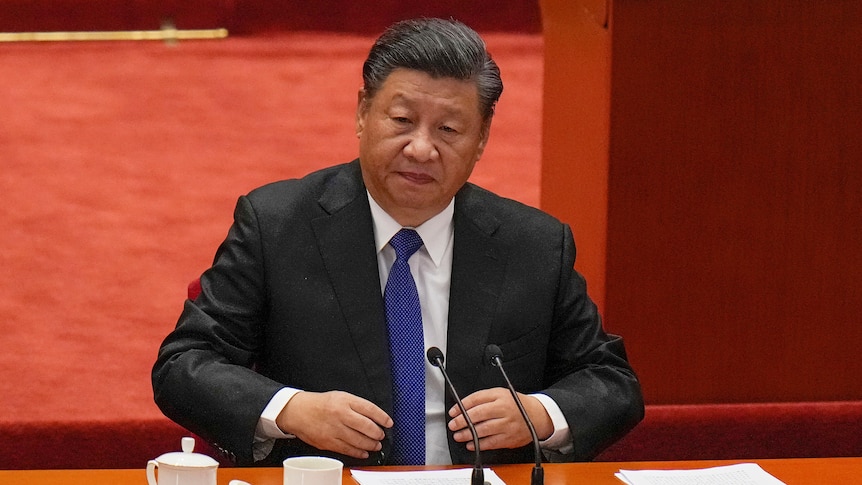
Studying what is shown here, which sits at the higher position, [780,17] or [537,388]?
[780,17]

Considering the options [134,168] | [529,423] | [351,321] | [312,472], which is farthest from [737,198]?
[134,168]

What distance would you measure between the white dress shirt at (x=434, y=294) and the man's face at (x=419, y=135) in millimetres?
63

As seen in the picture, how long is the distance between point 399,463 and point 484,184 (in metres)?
2.29

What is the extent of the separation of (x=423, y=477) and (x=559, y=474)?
0.19 meters

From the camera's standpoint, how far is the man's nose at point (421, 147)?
1.89m

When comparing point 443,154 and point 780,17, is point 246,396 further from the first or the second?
point 780,17

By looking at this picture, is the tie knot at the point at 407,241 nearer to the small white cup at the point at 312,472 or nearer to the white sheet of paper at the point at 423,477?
the white sheet of paper at the point at 423,477

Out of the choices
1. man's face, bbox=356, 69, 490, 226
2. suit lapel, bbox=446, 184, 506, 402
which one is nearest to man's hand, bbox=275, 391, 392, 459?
suit lapel, bbox=446, 184, 506, 402

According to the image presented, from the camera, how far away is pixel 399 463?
1.88 metres

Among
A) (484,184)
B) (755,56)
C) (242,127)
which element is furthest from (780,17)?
(242,127)

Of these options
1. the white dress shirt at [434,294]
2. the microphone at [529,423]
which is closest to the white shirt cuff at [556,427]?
the white dress shirt at [434,294]

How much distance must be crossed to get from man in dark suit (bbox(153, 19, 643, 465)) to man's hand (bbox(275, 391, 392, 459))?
57 mm

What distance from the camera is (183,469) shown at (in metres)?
1.49

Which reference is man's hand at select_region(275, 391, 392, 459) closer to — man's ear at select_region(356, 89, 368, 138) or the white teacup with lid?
the white teacup with lid
